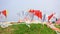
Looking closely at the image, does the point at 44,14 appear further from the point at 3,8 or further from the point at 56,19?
the point at 3,8

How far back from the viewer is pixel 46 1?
78.5 inches

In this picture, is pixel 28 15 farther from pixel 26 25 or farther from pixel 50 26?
pixel 50 26

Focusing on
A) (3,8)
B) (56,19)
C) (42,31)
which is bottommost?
(42,31)

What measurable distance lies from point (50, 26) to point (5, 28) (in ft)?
1.85

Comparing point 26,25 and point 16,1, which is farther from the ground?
point 16,1

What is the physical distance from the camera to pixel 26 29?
76.9 inches

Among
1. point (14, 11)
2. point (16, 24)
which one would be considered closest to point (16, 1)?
point (14, 11)

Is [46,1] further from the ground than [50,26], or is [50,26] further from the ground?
[46,1]

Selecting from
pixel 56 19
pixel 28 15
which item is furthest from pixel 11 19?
pixel 56 19

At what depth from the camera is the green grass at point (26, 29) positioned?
6.35 ft

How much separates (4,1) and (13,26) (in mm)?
333

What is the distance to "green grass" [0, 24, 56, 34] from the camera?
6.35 feet

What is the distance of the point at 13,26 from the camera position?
196 centimetres

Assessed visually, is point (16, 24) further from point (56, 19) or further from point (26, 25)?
point (56, 19)
